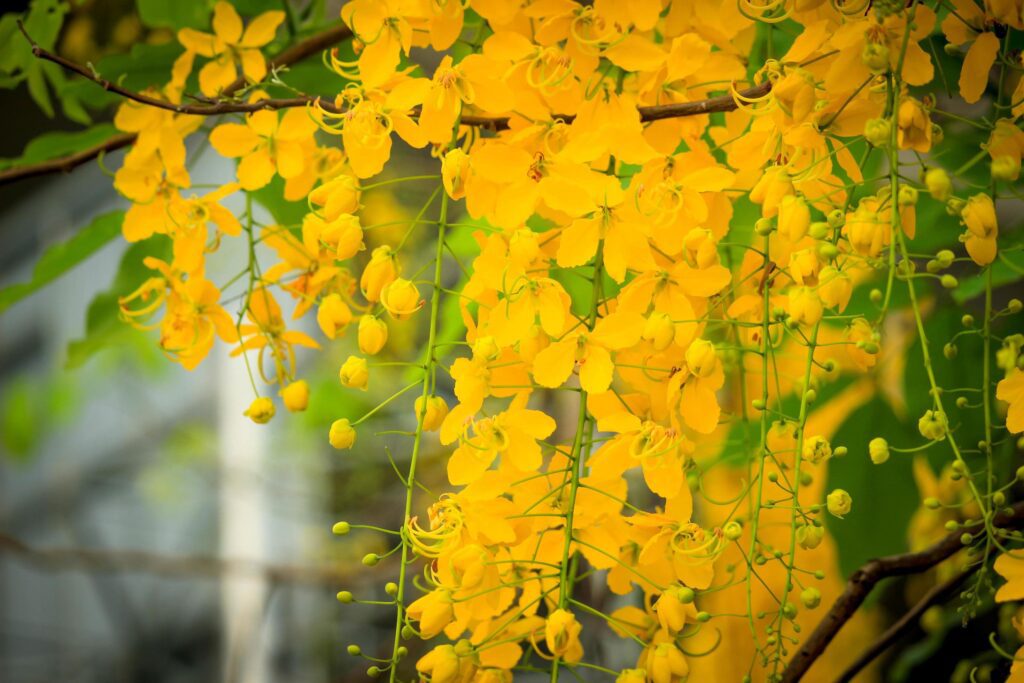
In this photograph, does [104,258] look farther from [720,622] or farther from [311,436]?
[720,622]

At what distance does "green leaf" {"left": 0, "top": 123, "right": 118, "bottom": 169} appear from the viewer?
0.66 metres

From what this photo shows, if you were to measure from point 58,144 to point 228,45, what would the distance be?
17 centimetres

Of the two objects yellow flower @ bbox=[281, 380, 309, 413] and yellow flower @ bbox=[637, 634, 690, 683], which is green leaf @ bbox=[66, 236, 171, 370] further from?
yellow flower @ bbox=[637, 634, 690, 683]

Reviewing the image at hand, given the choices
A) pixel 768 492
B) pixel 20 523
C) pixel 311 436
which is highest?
pixel 768 492

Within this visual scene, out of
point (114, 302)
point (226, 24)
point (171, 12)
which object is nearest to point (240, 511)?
point (114, 302)

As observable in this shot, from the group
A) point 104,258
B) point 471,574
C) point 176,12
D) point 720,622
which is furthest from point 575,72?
point 104,258

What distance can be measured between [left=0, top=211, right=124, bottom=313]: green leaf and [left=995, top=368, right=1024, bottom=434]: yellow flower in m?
0.51

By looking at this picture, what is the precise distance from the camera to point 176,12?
66cm

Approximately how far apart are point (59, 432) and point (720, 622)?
1.89m

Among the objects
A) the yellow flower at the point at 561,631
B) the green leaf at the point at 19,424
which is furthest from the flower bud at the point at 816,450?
the green leaf at the point at 19,424

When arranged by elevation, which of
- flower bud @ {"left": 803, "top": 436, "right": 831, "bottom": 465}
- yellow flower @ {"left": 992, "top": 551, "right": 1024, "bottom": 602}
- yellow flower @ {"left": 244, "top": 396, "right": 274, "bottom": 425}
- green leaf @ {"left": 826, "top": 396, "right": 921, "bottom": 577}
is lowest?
green leaf @ {"left": 826, "top": 396, "right": 921, "bottom": 577}

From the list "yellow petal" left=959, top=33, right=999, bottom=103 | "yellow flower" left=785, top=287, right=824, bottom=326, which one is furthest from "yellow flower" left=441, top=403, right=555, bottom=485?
"yellow petal" left=959, top=33, right=999, bottom=103

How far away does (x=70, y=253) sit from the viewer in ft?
2.21

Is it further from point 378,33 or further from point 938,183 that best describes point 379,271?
point 938,183
